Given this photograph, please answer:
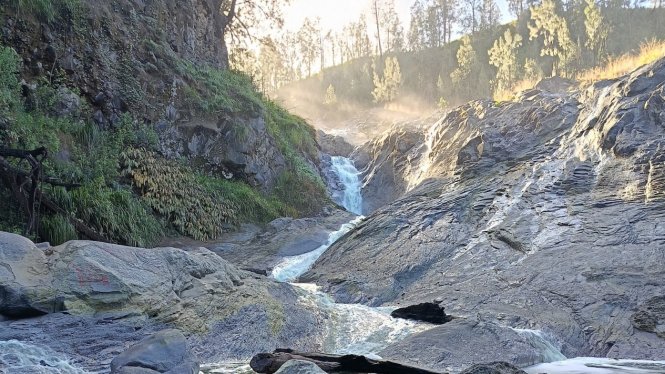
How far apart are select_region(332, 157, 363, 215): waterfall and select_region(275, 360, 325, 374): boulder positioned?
48.7ft

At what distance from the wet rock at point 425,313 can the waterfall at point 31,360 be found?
4.18 metres

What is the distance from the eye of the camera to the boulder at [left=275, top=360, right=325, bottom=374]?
3.87 m

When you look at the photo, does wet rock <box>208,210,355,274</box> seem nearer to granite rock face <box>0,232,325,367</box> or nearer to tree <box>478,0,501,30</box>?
granite rock face <box>0,232,325,367</box>

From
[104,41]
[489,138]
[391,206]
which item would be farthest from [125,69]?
[489,138]

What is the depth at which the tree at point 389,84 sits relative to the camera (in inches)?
2064

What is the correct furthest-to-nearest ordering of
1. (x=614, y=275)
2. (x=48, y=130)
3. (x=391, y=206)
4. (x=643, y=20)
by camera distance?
1. (x=643, y=20)
2. (x=391, y=206)
3. (x=48, y=130)
4. (x=614, y=275)

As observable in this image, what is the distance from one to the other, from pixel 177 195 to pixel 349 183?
10651mm

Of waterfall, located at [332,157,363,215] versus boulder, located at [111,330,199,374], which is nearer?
boulder, located at [111,330,199,374]

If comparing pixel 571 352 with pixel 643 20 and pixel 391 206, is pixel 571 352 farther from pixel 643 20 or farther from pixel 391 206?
pixel 643 20

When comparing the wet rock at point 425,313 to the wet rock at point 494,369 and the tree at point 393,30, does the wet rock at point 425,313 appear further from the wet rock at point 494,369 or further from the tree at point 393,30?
the tree at point 393,30

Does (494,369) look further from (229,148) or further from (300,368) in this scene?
(229,148)

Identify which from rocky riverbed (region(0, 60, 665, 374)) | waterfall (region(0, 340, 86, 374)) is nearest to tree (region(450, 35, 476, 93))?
rocky riverbed (region(0, 60, 665, 374))

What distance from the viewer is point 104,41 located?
13.1 metres

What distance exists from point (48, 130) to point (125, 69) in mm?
3862
